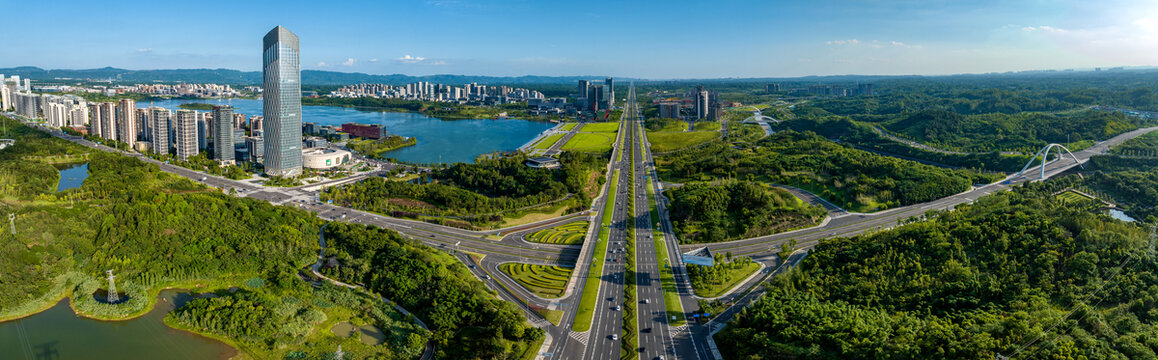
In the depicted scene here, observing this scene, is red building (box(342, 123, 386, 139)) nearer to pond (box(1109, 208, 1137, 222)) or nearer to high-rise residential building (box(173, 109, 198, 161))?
A: high-rise residential building (box(173, 109, 198, 161))

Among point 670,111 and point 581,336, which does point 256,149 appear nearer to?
point 581,336

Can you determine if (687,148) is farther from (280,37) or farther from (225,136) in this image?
(225,136)

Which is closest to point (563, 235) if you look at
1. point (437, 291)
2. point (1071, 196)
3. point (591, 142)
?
point (437, 291)

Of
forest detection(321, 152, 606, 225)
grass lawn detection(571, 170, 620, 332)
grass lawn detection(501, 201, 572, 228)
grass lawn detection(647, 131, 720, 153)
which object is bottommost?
Answer: grass lawn detection(571, 170, 620, 332)

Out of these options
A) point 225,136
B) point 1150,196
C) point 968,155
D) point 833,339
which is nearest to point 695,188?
point 833,339

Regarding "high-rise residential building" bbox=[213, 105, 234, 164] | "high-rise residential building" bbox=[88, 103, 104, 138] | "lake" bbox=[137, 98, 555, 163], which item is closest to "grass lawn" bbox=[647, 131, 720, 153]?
"lake" bbox=[137, 98, 555, 163]
